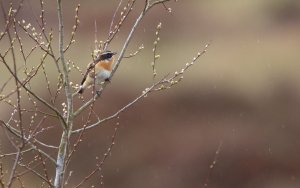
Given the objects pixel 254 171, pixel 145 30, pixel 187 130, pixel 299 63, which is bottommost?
pixel 254 171

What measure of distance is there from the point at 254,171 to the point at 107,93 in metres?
4.63

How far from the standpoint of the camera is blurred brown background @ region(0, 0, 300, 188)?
58.0 ft

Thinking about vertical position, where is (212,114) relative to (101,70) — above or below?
above

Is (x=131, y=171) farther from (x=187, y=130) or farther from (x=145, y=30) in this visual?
(x=145, y=30)

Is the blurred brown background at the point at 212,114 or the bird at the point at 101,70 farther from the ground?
the blurred brown background at the point at 212,114

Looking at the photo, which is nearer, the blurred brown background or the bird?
the bird

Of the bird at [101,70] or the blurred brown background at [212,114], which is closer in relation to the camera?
the bird at [101,70]

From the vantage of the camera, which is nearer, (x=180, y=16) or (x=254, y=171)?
(x=254, y=171)

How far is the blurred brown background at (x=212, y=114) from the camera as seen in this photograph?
1768cm

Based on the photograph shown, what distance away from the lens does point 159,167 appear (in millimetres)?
18188

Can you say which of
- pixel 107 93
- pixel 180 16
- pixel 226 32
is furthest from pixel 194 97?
pixel 180 16

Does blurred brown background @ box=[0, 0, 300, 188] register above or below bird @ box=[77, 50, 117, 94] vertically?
above

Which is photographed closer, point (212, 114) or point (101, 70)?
point (101, 70)

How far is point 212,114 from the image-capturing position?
757 inches
